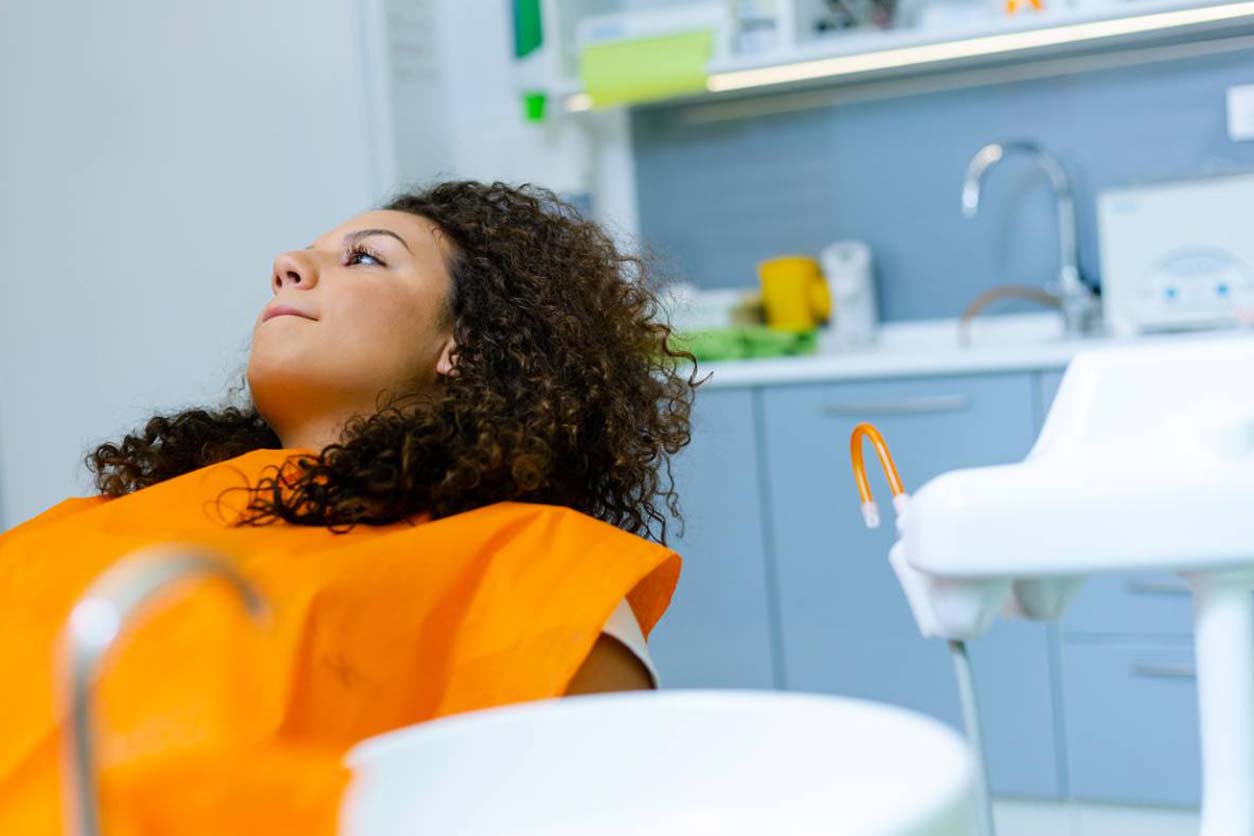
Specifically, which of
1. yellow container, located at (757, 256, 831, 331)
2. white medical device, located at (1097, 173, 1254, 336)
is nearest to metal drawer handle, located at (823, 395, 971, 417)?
white medical device, located at (1097, 173, 1254, 336)

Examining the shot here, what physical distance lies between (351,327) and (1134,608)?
5.47ft

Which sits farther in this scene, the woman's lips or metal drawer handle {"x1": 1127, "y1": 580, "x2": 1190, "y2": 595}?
metal drawer handle {"x1": 1127, "y1": 580, "x2": 1190, "y2": 595}

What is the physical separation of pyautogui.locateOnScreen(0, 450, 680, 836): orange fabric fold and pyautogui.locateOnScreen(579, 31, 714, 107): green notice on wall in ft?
6.96

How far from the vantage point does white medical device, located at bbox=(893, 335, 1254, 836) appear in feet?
2.60

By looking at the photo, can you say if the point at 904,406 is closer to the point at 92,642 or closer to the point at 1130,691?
the point at 1130,691

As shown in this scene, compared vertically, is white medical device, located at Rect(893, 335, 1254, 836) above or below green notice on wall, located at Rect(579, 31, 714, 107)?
below

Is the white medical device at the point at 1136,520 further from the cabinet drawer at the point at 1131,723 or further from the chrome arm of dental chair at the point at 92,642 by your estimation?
the cabinet drawer at the point at 1131,723

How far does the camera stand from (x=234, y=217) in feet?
11.4

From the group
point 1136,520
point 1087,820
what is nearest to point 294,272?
point 1136,520

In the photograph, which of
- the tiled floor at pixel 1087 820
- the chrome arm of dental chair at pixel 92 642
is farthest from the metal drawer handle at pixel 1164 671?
the chrome arm of dental chair at pixel 92 642

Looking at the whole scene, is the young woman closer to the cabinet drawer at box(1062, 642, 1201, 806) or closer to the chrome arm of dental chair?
the chrome arm of dental chair

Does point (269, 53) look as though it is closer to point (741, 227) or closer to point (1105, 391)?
point (741, 227)

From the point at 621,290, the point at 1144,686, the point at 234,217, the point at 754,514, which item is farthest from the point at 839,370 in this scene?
the point at 234,217

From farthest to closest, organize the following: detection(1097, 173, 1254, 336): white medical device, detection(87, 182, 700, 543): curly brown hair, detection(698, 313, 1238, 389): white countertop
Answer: detection(1097, 173, 1254, 336): white medical device → detection(698, 313, 1238, 389): white countertop → detection(87, 182, 700, 543): curly brown hair
